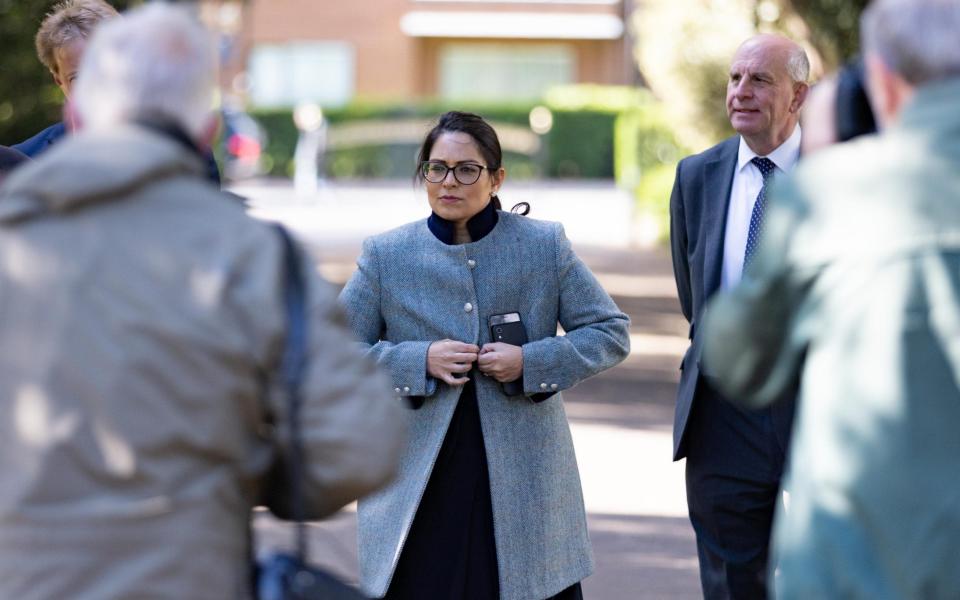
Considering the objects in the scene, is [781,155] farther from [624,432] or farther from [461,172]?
[624,432]

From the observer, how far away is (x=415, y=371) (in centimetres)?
478

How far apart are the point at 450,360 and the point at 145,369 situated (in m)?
2.07

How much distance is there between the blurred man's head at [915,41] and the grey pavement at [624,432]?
194 centimetres

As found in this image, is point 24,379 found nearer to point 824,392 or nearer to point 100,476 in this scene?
point 100,476

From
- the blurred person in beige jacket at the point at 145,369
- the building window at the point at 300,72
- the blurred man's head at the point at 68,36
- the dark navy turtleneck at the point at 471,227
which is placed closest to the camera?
the blurred person in beige jacket at the point at 145,369

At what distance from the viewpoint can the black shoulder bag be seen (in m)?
2.87

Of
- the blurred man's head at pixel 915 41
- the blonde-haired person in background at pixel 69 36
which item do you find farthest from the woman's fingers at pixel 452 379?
the blurred man's head at pixel 915 41

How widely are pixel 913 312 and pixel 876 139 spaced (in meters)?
0.36

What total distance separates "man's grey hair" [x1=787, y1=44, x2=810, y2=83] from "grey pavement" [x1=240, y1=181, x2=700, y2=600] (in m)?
1.96

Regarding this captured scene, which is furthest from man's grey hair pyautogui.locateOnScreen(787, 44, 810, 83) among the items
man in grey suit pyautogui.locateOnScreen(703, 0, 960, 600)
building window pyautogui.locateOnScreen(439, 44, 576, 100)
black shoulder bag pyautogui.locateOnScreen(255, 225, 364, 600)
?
building window pyautogui.locateOnScreen(439, 44, 576, 100)

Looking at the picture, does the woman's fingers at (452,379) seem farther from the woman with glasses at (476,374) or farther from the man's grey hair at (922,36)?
the man's grey hair at (922,36)

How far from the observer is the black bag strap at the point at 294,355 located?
2.87 meters

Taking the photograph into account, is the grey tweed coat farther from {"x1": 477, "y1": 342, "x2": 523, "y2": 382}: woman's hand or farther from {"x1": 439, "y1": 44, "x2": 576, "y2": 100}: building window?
{"x1": 439, "y1": 44, "x2": 576, "y2": 100}: building window

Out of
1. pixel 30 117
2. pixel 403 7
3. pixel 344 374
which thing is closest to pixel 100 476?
pixel 344 374
